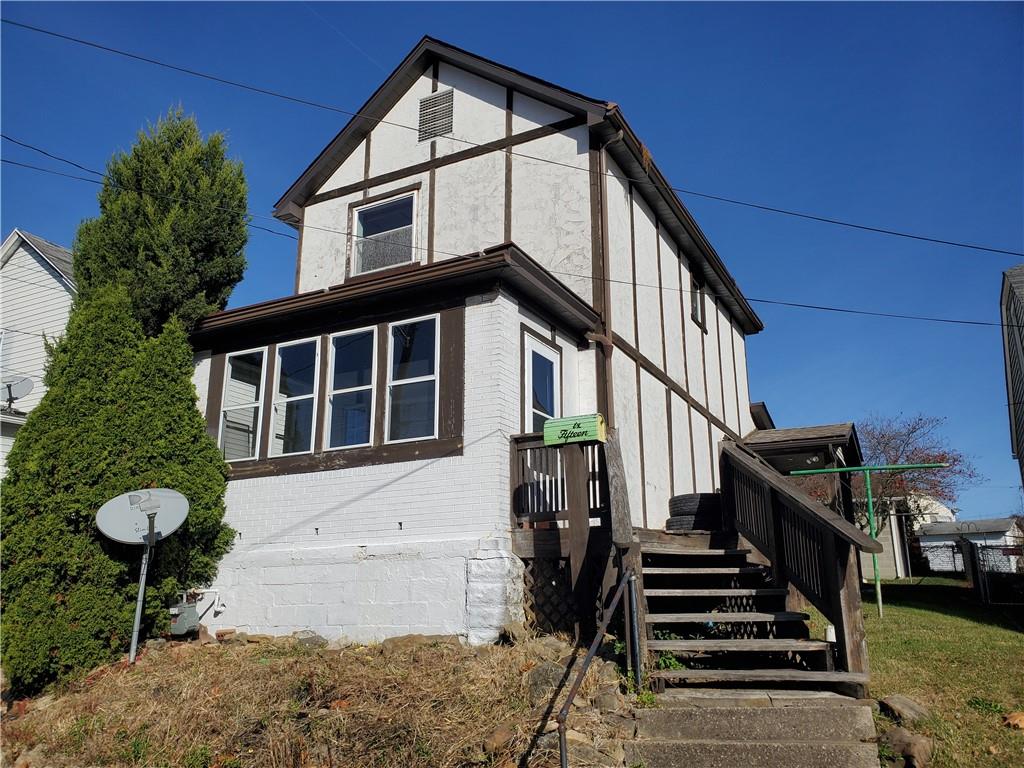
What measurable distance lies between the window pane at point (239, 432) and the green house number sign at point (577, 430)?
16.6 feet

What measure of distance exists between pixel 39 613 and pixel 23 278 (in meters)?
12.0

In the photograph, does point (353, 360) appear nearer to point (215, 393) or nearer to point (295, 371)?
point (295, 371)

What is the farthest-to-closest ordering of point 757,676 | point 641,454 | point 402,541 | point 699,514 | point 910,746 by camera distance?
point 641,454 < point 699,514 < point 402,541 < point 757,676 < point 910,746

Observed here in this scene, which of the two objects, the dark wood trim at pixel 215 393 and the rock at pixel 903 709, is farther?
the dark wood trim at pixel 215 393

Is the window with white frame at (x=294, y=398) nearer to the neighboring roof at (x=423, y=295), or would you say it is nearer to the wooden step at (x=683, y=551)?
the neighboring roof at (x=423, y=295)

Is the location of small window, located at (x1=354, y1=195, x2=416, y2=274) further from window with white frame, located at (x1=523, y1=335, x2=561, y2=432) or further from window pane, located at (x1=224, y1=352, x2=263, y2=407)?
window with white frame, located at (x1=523, y1=335, x2=561, y2=432)

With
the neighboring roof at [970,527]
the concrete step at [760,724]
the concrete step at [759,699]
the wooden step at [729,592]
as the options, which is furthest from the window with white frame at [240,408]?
the neighboring roof at [970,527]

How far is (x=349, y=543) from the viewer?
9758 mm

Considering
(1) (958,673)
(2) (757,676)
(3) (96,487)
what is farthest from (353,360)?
(1) (958,673)

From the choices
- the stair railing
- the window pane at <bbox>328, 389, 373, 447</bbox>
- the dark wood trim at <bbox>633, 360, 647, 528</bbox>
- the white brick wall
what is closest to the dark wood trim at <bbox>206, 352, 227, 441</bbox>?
the white brick wall

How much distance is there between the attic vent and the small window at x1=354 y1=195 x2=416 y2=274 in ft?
3.93

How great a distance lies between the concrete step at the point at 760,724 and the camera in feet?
18.9

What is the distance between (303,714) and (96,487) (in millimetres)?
4332

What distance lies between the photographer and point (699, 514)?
1132cm
